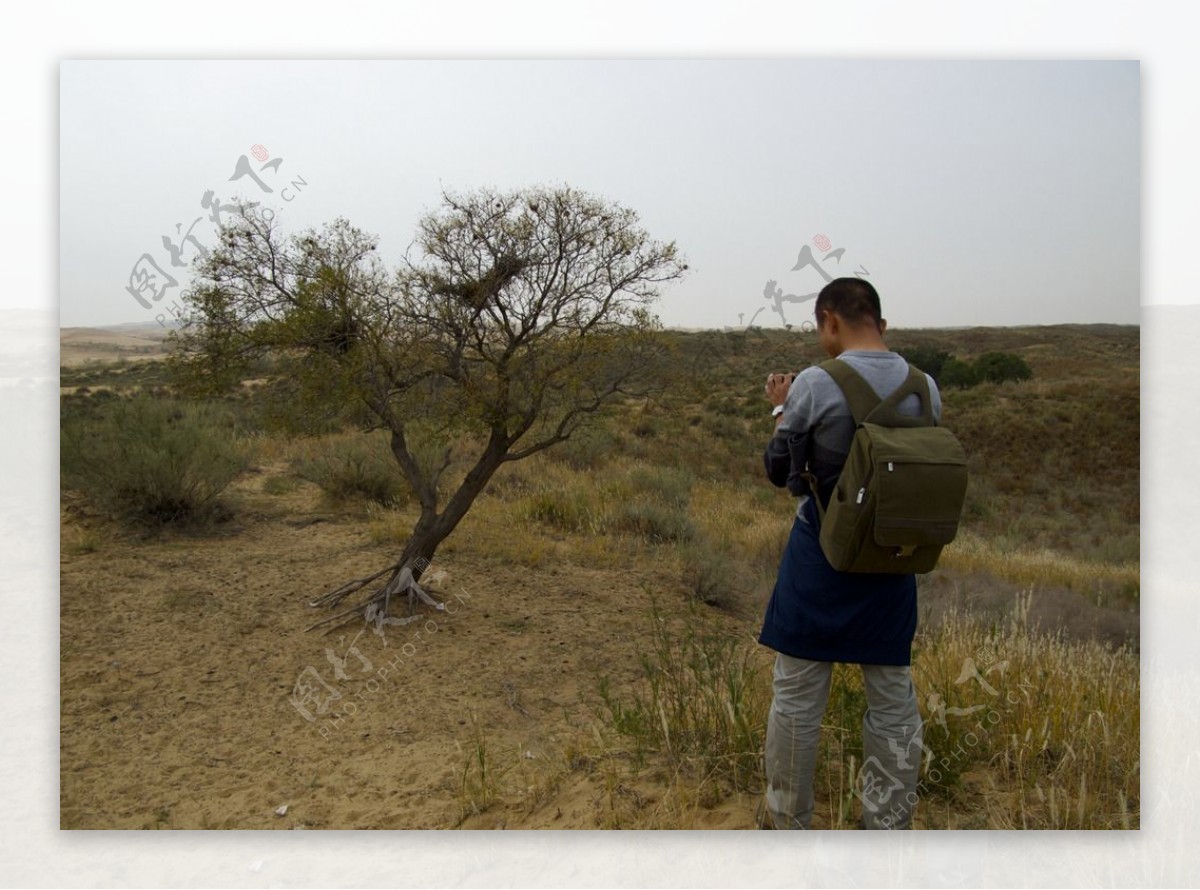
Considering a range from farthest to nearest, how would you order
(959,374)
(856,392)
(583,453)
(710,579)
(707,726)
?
(959,374)
(583,453)
(710,579)
(707,726)
(856,392)

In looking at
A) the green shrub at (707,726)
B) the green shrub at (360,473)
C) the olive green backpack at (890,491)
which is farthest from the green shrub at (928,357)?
the olive green backpack at (890,491)

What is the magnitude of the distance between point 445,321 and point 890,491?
2.49 meters

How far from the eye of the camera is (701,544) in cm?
→ 621

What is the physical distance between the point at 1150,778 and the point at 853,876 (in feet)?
4.33

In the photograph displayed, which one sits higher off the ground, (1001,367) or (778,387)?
(1001,367)

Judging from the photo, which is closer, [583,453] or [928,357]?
[928,357]

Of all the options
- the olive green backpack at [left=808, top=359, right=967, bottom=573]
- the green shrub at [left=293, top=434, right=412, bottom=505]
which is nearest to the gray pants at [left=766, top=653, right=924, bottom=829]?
the olive green backpack at [left=808, top=359, right=967, bottom=573]

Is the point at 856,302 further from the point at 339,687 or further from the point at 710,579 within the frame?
the point at 710,579

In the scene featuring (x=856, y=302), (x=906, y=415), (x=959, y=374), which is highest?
(x=959, y=374)

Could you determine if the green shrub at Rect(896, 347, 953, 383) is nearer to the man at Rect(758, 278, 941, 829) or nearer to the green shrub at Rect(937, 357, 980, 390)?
the green shrub at Rect(937, 357, 980, 390)

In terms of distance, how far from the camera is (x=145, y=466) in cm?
622

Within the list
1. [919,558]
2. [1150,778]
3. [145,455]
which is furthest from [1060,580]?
[145,455]

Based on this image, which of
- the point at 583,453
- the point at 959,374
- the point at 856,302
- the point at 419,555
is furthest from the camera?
the point at 959,374

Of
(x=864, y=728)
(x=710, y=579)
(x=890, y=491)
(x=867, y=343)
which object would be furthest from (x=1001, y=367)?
(x=890, y=491)
